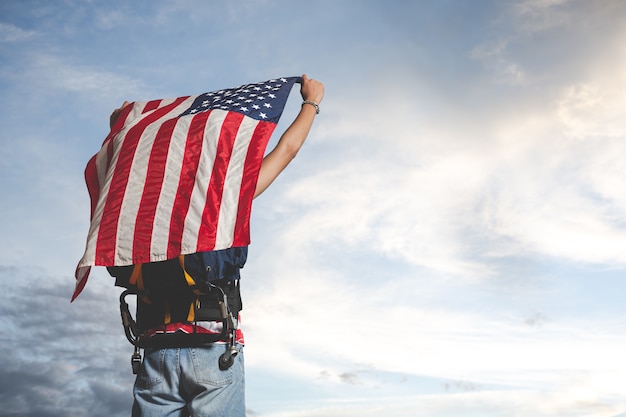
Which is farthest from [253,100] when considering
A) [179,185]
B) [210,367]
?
[210,367]

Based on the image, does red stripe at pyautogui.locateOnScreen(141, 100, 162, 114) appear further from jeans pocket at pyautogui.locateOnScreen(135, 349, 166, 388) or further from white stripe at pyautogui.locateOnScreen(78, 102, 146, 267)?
jeans pocket at pyautogui.locateOnScreen(135, 349, 166, 388)

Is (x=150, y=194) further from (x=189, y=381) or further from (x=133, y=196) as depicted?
(x=189, y=381)

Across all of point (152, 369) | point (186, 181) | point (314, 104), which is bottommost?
point (152, 369)

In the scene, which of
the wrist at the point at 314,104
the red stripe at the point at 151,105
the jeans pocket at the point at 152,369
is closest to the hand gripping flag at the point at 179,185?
the wrist at the point at 314,104

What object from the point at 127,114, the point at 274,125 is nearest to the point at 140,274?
the point at 274,125

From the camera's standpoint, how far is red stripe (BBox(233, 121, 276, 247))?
4770mm

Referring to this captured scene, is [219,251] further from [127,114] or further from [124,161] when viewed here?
[127,114]

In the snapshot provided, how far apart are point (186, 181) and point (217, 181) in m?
0.25

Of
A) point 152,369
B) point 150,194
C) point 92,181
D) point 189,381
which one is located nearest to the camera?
point 189,381

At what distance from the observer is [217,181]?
5.02m

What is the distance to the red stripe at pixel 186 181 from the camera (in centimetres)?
482

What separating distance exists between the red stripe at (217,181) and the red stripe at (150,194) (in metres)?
0.42

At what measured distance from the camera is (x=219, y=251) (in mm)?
4762

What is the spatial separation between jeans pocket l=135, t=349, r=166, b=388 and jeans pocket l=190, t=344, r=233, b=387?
0.25 metres
